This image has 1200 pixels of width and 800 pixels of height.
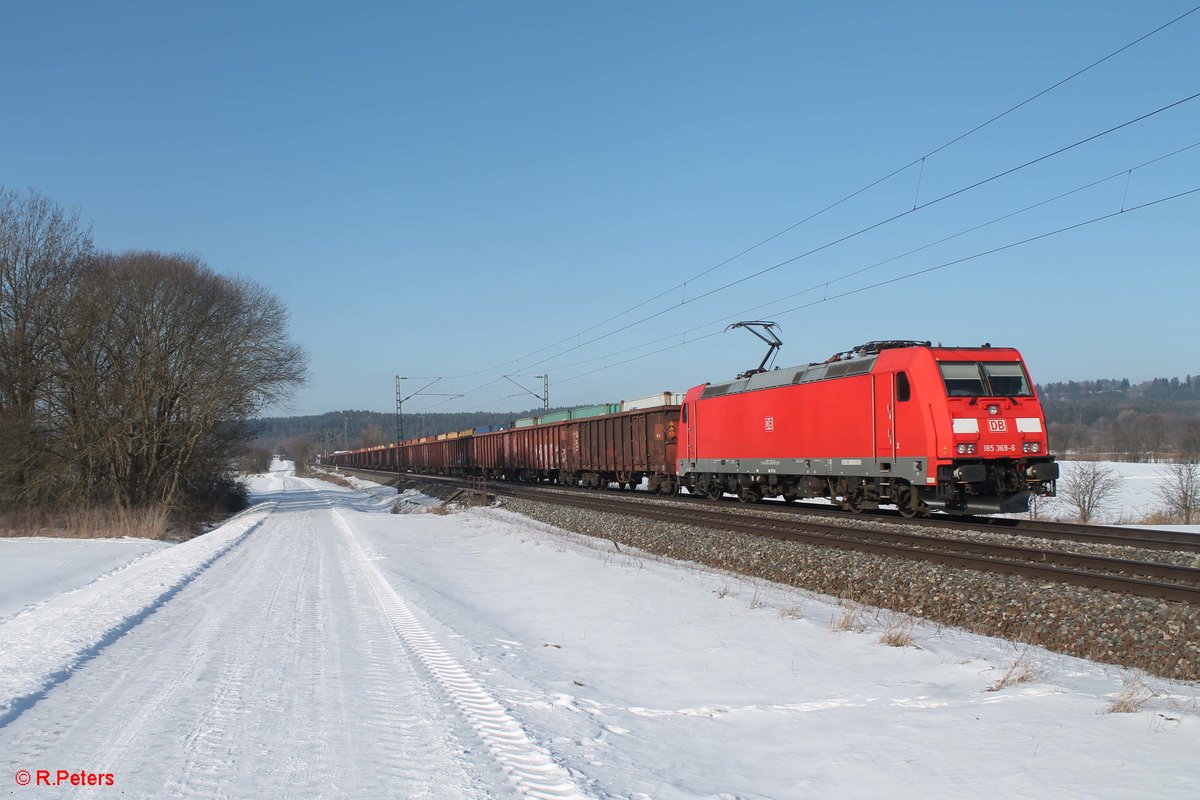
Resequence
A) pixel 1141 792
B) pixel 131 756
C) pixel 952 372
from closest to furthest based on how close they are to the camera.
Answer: pixel 1141 792 < pixel 131 756 < pixel 952 372

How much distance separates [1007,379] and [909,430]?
2378mm

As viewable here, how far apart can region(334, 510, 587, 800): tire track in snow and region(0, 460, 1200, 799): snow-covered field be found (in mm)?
26

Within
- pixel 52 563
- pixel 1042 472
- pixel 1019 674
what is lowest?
pixel 52 563

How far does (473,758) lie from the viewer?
486 cm

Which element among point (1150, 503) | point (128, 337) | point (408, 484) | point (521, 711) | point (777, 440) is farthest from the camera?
point (408, 484)

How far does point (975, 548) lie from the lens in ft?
41.5

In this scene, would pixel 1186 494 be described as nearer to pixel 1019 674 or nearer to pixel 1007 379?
pixel 1007 379

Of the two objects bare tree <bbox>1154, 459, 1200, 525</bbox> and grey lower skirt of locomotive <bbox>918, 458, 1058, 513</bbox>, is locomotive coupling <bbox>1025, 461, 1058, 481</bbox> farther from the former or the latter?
bare tree <bbox>1154, 459, 1200, 525</bbox>

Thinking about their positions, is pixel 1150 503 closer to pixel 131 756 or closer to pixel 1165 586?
pixel 1165 586

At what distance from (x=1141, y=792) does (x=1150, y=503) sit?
39.9 meters

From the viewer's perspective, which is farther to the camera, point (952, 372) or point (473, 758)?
point (952, 372)

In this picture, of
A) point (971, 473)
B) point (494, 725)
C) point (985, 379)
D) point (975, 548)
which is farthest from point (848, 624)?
point (985, 379)

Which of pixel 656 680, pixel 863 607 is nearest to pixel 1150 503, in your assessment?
pixel 863 607

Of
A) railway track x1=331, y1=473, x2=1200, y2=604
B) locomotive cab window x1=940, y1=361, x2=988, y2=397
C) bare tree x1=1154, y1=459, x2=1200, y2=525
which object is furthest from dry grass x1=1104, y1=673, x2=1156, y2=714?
bare tree x1=1154, y1=459, x2=1200, y2=525
